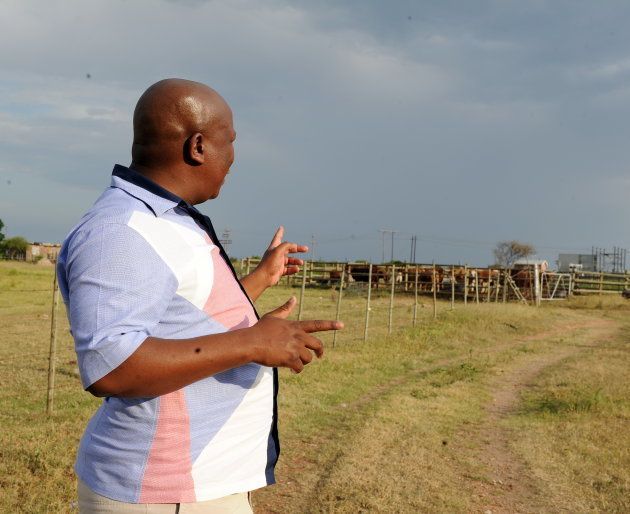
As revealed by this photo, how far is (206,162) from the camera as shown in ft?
5.59

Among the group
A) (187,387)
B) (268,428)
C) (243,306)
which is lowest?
(268,428)

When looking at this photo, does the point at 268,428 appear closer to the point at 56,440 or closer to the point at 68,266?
the point at 68,266

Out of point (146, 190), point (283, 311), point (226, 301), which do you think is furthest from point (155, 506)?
point (146, 190)

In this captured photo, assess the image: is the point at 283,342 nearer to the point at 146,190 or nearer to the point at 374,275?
the point at 146,190

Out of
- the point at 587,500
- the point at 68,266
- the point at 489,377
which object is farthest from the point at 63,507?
the point at 489,377

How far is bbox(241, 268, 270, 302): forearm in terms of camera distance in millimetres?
2287

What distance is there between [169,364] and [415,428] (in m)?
5.83

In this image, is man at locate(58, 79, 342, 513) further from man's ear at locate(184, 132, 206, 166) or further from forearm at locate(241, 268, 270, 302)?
forearm at locate(241, 268, 270, 302)

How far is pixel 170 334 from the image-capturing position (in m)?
1.54

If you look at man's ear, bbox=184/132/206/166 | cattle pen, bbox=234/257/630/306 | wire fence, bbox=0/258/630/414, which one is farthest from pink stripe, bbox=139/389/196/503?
cattle pen, bbox=234/257/630/306

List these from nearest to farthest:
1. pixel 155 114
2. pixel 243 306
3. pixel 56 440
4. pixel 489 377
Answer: pixel 155 114, pixel 243 306, pixel 56 440, pixel 489 377

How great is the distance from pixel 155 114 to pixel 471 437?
5.98m

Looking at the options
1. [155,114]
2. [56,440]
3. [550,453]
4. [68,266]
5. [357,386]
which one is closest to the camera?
[68,266]

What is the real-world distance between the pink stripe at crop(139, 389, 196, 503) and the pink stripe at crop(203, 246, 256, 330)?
207 mm
